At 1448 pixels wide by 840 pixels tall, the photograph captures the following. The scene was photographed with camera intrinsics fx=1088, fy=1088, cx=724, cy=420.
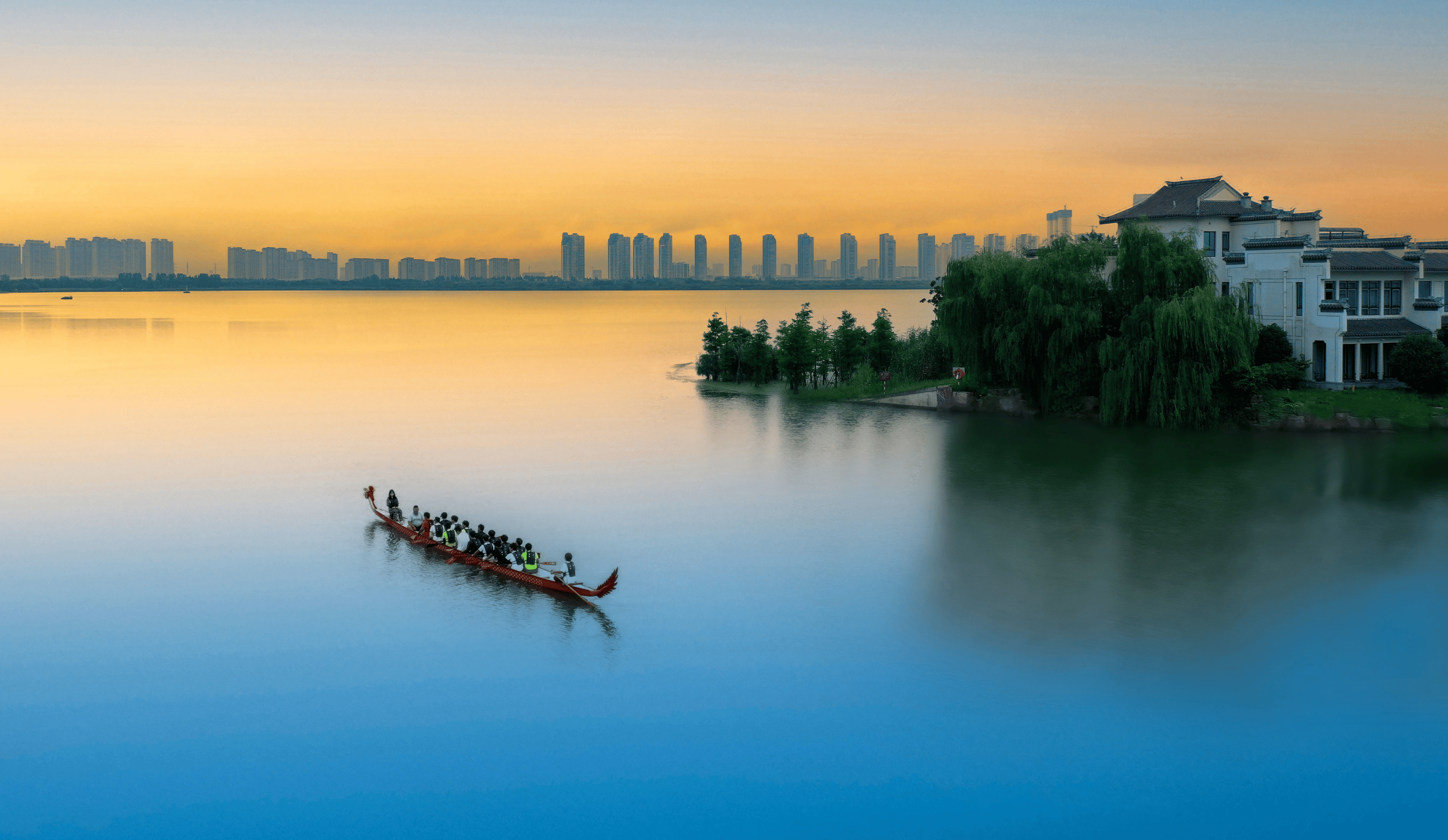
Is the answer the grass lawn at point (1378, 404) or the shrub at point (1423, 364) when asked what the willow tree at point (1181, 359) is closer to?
the grass lawn at point (1378, 404)

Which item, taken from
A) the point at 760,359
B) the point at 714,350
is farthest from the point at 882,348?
the point at 714,350

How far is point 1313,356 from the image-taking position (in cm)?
3022

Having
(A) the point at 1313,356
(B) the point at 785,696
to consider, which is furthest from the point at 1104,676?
(A) the point at 1313,356

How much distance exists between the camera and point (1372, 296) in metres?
31.0

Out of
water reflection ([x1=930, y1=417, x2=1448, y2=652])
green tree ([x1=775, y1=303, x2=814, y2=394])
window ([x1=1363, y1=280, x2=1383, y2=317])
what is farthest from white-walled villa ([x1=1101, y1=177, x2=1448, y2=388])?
green tree ([x1=775, y1=303, x2=814, y2=394])

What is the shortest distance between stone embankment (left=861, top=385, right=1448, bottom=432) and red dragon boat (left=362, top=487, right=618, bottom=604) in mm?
18932

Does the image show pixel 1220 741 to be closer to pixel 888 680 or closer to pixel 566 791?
pixel 888 680

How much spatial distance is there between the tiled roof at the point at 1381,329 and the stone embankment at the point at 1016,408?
308 cm

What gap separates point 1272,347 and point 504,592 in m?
23.3

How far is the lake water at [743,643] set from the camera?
33.8 ft

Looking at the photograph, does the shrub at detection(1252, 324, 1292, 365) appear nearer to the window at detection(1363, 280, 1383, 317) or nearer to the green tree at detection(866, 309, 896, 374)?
the window at detection(1363, 280, 1383, 317)

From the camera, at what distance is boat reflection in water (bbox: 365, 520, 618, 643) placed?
14.6m

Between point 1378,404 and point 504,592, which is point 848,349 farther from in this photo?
point 504,592

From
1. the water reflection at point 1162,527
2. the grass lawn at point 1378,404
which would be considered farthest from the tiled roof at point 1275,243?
the water reflection at point 1162,527
